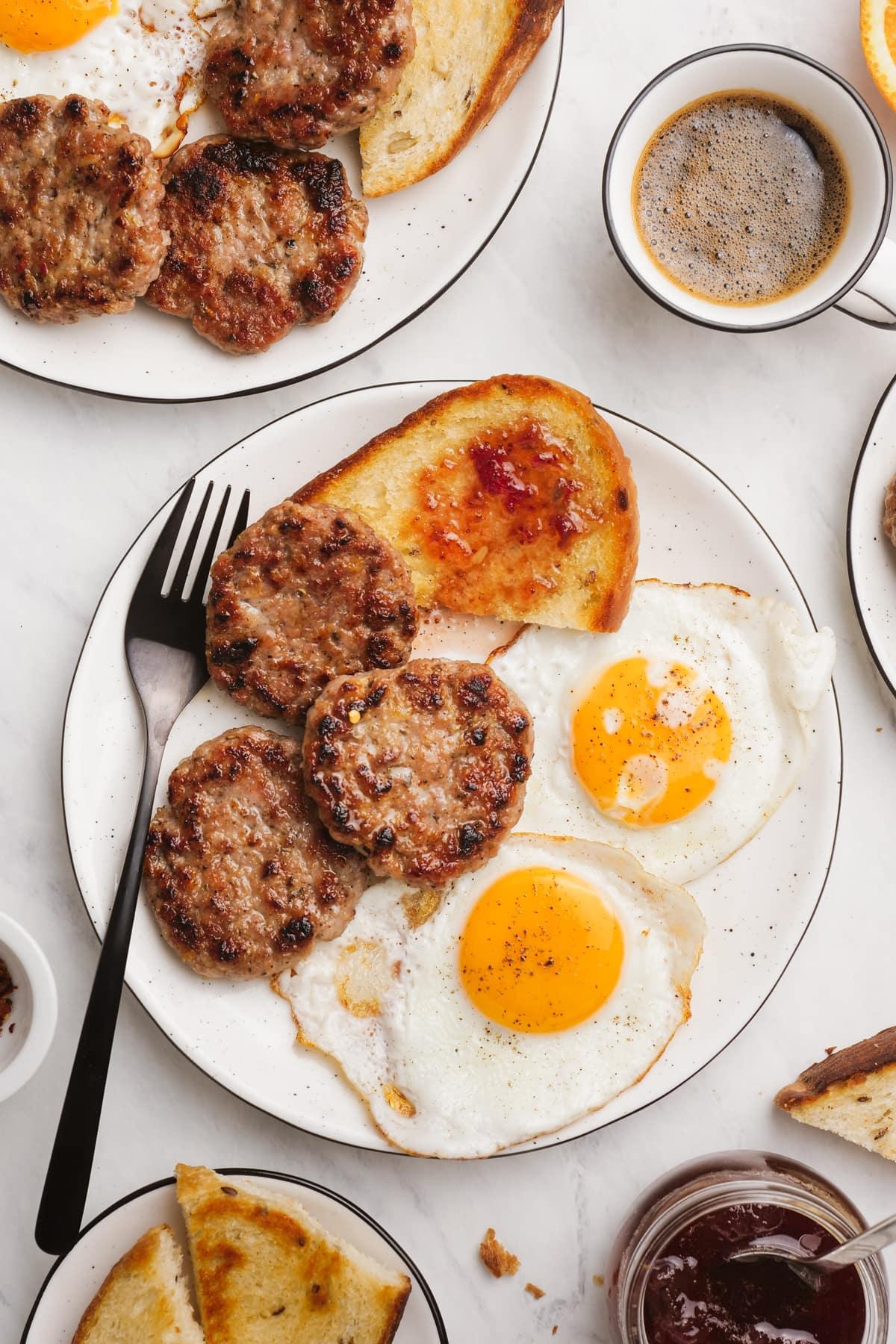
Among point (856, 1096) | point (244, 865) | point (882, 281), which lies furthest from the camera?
point (856, 1096)

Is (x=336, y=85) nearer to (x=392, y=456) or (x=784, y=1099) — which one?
(x=392, y=456)

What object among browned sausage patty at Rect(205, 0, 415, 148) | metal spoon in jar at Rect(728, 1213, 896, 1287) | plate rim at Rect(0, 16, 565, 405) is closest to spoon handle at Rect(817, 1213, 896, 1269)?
metal spoon in jar at Rect(728, 1213, 896, 1287)

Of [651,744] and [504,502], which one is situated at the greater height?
[504,502]

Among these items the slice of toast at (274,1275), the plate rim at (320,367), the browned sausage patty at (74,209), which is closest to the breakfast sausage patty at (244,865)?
the slice of toast at (274,1275)

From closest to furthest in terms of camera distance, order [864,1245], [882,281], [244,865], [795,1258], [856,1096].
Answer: [864,1245] → [795,1258] → [244,865] → [882,281] → [856,1096]

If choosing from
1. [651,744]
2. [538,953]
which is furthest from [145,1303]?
[651,744]

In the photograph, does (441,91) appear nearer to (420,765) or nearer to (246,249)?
(246,249)

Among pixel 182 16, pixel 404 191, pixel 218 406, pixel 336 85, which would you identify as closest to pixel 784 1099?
pixel 218 406
